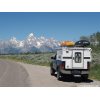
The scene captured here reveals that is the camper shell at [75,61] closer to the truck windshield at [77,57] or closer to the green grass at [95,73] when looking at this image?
the truck windshield at [77,57]

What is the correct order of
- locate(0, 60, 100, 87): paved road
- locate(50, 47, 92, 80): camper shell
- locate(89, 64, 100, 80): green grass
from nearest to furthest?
1. locate(0, 60, 100, 87): paved road
2. locate(50, 47, 92, 80): camper shell
3. locate(89, 64, 100, 80): green grass

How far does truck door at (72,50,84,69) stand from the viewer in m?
25.1

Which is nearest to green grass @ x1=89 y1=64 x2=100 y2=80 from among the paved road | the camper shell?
the paved road

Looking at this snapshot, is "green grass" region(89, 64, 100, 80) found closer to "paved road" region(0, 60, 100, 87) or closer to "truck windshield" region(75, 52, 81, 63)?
"paved road" region(0, 60, 100, 87)

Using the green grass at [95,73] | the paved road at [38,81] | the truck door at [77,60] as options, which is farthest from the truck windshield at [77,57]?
the green grass at [95,73]

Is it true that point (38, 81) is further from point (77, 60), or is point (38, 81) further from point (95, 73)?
point (95, 73)

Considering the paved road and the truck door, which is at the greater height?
the truck door

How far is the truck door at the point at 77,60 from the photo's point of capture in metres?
25.1

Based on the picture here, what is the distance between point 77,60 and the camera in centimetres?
2512

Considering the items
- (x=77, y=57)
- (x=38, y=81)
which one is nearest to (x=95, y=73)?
(x=77, y=57)
